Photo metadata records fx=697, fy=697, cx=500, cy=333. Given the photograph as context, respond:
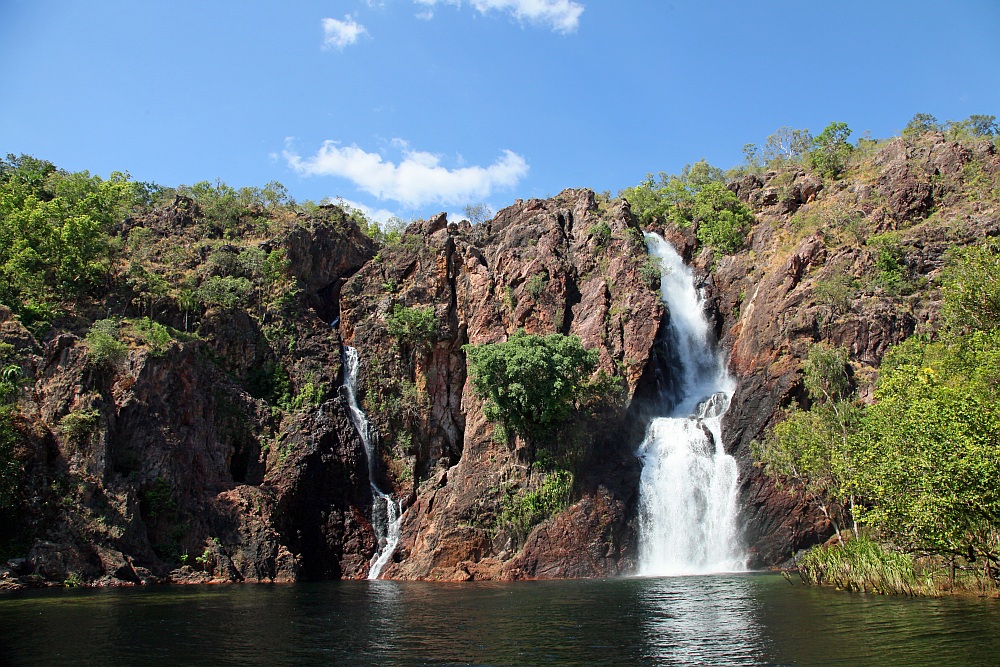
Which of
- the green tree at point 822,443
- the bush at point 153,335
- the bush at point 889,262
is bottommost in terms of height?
the green tree at point 822,443

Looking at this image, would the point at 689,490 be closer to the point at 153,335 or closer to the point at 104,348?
the point at 153,335

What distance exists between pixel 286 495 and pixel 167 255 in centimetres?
2431

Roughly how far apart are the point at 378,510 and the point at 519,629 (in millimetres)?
29115

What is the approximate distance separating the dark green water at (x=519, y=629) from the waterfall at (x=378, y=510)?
1613 cm

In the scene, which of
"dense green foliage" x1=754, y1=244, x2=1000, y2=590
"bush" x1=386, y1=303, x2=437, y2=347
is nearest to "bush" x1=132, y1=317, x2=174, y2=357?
"bush" x1=386, y1=303, x2=437, y2=347

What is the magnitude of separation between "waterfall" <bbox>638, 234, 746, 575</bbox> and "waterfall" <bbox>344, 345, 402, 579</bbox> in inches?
627

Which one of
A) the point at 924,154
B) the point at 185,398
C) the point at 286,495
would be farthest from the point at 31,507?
the point at 924,154

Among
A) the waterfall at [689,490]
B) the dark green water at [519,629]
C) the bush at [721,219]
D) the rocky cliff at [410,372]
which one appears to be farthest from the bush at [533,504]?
the bush at [721,219]

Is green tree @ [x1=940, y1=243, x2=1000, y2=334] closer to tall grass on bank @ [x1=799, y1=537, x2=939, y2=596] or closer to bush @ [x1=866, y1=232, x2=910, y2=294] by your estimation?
tall grass on bank @ [x1=799, y1=537, x2=939, y2=596]

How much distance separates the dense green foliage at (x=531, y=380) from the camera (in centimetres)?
4338

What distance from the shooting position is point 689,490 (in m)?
41.1

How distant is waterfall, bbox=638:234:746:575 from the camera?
3934 cm

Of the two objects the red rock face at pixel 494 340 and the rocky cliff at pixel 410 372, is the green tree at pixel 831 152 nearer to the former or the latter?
the rocky cliff at pixel 410 372

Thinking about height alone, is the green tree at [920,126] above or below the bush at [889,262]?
above
